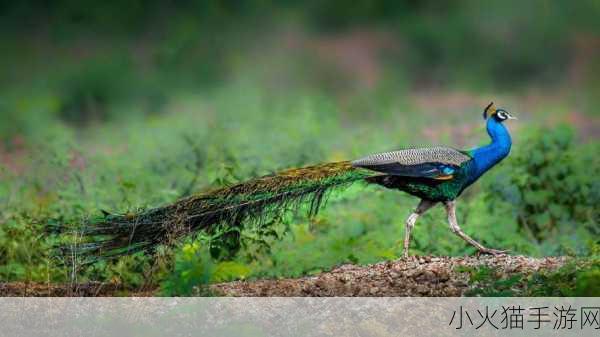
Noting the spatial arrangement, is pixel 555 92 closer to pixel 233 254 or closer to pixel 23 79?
pixel 23 79

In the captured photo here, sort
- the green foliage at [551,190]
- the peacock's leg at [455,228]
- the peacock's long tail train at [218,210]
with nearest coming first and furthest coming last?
the peacock's long tail train at [218,210] → the peacock's leg at [455,228] → the green foliage at [551,190]

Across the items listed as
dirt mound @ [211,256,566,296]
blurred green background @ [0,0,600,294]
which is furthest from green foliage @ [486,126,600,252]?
dirt mound @ [211,256,566,296]

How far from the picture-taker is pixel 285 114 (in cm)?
1348

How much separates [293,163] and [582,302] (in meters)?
4.63

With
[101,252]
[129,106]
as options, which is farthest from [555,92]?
[101,252]

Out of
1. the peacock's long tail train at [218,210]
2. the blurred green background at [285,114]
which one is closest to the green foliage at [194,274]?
the blurred green background at [285,114]

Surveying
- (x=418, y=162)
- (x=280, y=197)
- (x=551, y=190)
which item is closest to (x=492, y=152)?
(x=418, y=162)

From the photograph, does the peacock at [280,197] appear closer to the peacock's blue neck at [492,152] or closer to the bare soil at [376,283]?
the peacock's blue neck at [492,152]

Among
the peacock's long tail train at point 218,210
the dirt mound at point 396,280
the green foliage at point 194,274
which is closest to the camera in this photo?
the green foliage at point 194,274

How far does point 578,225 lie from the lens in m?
9.08

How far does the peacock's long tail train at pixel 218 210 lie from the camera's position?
6906 mm

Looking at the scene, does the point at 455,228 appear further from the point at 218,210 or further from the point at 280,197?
the point at 218,210

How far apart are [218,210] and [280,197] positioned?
0.34 meters

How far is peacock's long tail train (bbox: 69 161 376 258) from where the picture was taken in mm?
6906
